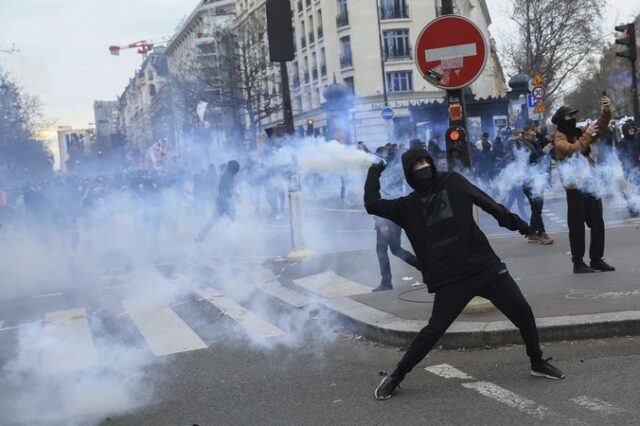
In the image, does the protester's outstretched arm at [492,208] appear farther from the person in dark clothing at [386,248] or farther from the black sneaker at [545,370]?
→ the person in dark clothing at [386,248]

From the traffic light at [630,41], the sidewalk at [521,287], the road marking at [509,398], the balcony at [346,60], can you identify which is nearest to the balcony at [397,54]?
the balcony at [346,60]

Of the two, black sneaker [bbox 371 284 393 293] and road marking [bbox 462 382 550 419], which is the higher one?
black sneaker [bbox 371 284 393 293]

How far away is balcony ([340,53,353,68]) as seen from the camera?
50812mm

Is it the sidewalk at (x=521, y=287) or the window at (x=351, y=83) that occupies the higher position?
the window at (x=351, y=83)

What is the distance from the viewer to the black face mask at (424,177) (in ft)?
15.0

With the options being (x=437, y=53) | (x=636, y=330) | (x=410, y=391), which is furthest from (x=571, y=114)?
(x=410, y=391)

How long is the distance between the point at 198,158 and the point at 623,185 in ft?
61.5

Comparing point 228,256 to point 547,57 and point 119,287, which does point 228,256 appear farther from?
point 547,57

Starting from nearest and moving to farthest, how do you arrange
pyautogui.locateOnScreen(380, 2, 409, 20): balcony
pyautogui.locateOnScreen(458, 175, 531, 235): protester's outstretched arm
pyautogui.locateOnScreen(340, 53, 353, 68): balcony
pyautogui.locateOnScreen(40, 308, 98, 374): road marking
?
pyautogui.locateOnScreen(458, 175, 531, 235): protester's outstretched arm, pyautogui.locateOnScreen(40, 308, 98, 374): road marking, pyautogui.locateOnScreen(340, 53, 353, 68): balcony, pyautogui.locateOnScreen(380, 2, 409, 20): balcony

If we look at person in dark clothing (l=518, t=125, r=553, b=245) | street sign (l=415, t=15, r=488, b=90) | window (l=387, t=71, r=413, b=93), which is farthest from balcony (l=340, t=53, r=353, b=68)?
street sign (l=415, t=15, r=488, b=90)

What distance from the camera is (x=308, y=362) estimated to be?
18.8 ft

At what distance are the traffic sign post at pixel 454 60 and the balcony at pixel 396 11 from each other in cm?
4670

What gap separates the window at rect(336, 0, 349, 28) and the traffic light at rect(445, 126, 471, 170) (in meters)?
46.5

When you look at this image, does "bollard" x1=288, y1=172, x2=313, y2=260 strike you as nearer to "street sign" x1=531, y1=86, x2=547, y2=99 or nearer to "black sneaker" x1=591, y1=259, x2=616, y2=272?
"black sneaker" x1=591, y1=259, x2=616, y2=272
